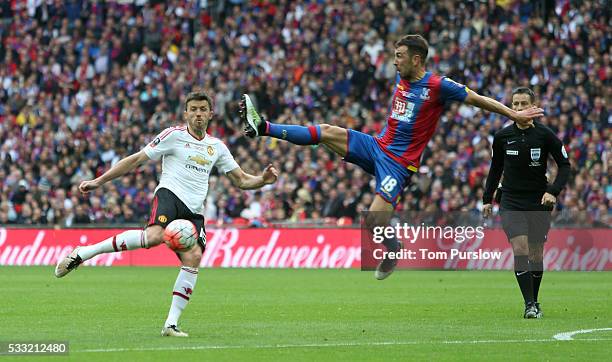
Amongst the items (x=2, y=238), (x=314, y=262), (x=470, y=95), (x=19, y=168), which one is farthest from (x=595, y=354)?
(x=19, y=168)

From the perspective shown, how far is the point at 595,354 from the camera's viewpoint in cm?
1051

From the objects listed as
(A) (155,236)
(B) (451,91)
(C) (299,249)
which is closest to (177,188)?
(A) (155,236)

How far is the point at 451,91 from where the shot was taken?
12414 millimetres

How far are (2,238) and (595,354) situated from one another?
70.3ft

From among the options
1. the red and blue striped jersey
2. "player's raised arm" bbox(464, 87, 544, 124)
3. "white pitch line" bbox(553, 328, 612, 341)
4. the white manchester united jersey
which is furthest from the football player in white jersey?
"white pitch line" bbox(553, 328, 612, 341)

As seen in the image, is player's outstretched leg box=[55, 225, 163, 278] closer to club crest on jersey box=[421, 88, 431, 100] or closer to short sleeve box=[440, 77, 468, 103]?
club crest on jersey box=[421, 88, 431, 100]

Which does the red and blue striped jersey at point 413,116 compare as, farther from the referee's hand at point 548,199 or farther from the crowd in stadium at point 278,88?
the crowd in stadium at point 278,88

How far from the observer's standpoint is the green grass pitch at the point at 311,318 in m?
10.7

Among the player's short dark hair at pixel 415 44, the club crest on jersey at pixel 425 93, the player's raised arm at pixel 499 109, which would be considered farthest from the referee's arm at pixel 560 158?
the player's short dark hair at pixel 415 44

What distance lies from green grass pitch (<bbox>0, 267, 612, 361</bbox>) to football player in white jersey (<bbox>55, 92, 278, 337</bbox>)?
670 millimetres

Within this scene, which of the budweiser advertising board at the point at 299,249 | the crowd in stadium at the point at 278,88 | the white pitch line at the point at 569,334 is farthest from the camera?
the crowd in stadium at the point at 278,88

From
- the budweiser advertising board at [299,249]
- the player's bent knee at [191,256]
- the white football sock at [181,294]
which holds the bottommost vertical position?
the budweiser advertising board at [299,249]

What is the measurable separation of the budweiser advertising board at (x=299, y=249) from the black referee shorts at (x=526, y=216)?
1030 cm

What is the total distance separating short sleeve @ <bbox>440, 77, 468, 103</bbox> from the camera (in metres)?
12.4
